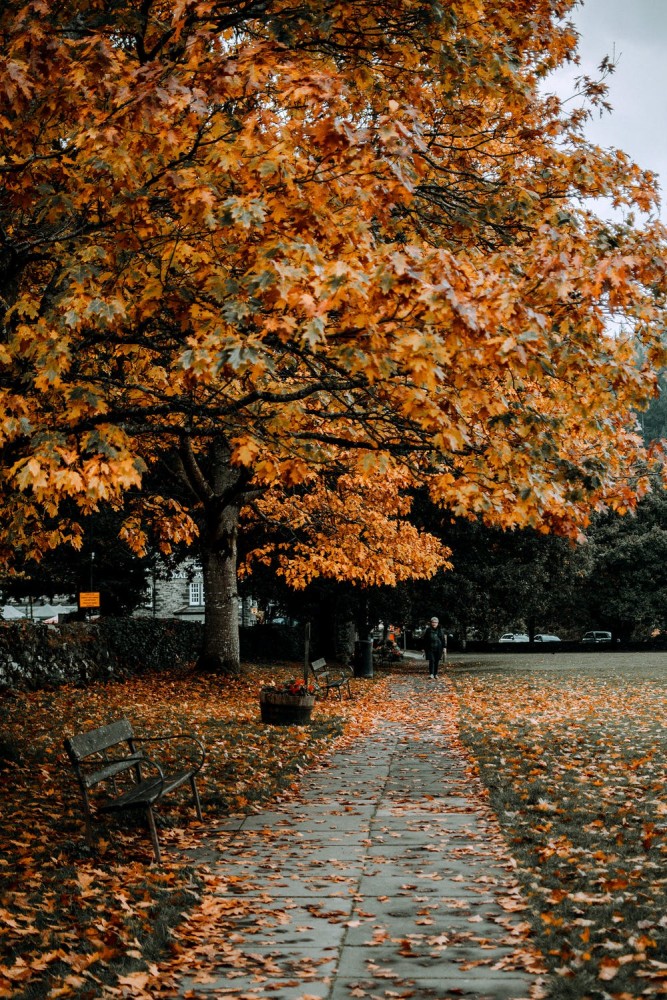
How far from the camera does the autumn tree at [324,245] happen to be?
6246mm

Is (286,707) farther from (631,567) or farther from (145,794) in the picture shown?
(631,567)

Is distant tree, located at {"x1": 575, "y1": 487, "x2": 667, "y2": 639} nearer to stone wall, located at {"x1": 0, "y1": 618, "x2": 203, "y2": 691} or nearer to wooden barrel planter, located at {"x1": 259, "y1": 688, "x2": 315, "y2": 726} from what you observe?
stone wall, located at {"x1": 0, "y1": 618, "x2": 203, "y2": 691}

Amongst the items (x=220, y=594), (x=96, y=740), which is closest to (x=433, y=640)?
(x=220, y=594)

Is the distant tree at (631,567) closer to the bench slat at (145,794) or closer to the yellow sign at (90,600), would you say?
the yellow sign at (90,600)

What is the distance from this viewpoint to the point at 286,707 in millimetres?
13406

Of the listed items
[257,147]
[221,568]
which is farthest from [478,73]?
[221,568]

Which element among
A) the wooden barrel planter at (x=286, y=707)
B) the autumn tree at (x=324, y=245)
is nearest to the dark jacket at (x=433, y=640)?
the wooden barrel planter at (x=286, y=707)

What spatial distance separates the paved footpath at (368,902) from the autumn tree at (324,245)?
2.68 meters

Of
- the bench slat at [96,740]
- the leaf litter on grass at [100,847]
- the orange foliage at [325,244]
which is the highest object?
the orange foliage at [325,244]

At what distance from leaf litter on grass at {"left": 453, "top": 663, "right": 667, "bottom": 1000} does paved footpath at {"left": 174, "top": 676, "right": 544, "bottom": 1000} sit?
22 centimetres

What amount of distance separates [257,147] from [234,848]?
5.06m

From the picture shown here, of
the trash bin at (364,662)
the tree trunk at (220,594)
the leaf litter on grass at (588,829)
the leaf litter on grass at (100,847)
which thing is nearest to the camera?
the leaf litter on grass at (588,829)

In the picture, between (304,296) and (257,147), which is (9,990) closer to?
(304,296)

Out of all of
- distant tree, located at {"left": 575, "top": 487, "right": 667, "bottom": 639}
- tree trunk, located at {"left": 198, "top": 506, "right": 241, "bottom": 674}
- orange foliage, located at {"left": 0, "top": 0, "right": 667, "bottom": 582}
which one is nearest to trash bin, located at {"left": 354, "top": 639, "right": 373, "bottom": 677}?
tree trunk, located at {"left": 198, "top": 506, "right": 241, "bottom": 674}
